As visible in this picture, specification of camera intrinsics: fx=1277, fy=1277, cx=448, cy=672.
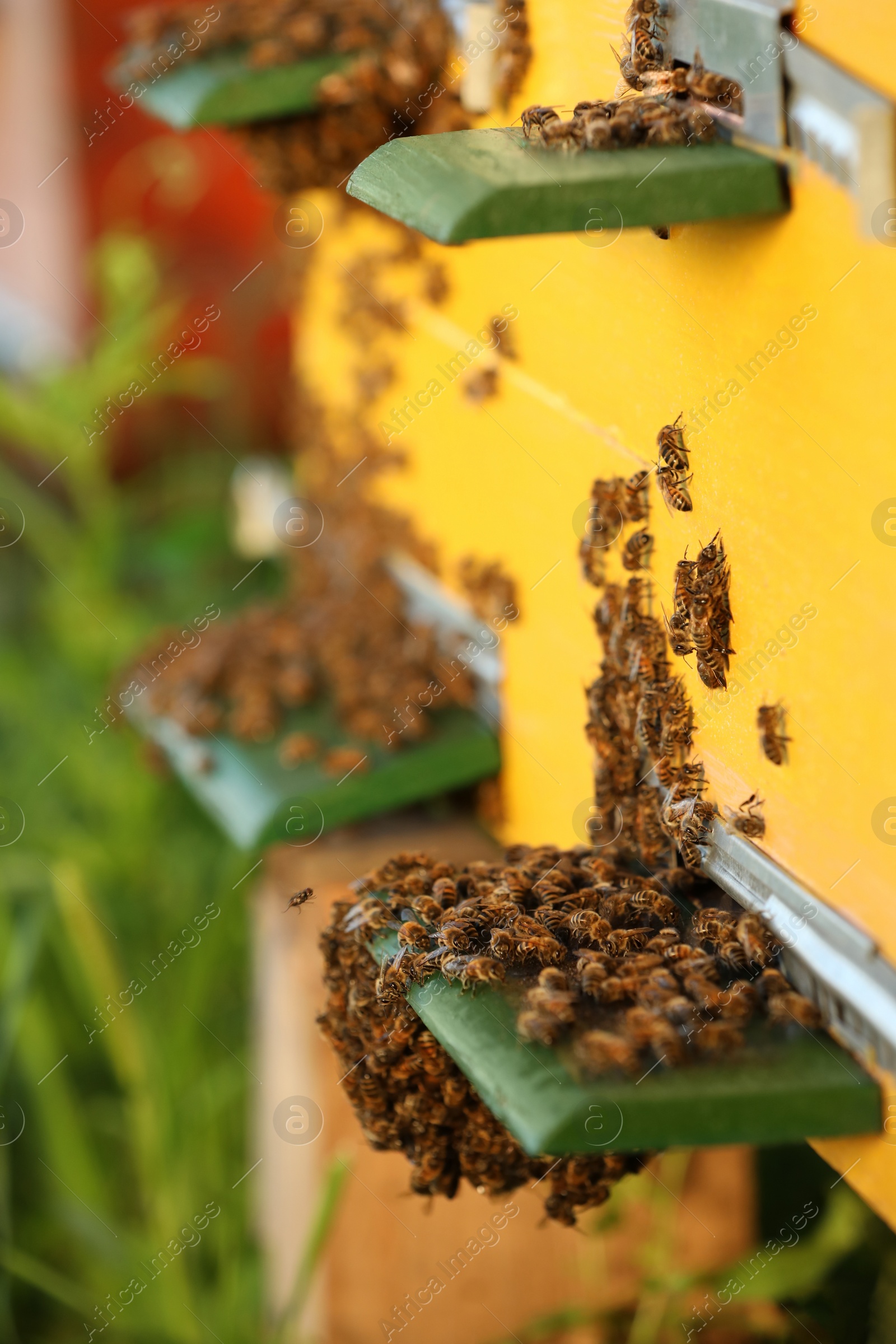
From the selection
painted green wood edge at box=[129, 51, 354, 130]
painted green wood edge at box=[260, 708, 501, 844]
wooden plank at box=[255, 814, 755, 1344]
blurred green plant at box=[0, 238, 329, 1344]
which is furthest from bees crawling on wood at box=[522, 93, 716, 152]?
blurred green plant at box=[0, 238, 329, 1344]

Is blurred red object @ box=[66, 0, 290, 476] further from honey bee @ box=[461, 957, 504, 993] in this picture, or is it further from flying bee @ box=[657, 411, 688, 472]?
honey bee @ box=[461, 957, 504, 993]

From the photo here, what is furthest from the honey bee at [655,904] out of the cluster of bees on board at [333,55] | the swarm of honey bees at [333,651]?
the cluster of bees on board at [333,55]

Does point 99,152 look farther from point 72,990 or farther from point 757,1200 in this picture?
point 757,1200

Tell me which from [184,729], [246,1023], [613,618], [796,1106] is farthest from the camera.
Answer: [246,1023]

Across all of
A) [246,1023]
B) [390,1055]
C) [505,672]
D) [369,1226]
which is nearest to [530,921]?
[390,1055]

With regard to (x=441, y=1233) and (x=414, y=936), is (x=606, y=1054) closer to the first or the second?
(x=414, y=936)

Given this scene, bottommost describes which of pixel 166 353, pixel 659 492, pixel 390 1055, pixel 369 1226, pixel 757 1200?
pixel 757 1200

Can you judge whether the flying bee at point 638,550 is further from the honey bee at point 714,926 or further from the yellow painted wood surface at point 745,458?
the honey bee at point 714,926
